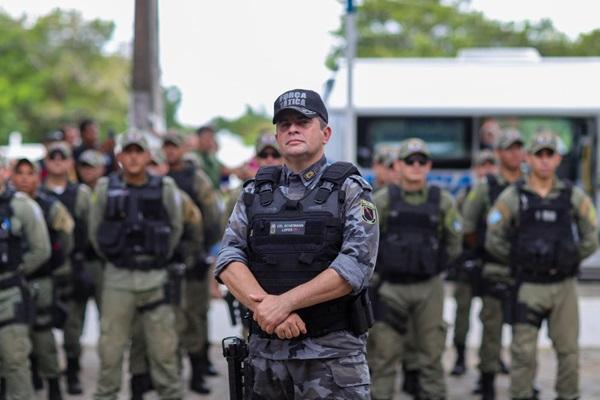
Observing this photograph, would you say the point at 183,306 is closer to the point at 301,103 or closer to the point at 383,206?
the point at 383,206

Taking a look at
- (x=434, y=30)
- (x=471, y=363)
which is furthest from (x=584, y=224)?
(x=434, y=30)

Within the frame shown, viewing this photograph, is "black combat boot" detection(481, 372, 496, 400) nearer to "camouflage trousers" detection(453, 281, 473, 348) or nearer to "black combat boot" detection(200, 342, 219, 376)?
"camouflage trousers" detection(453, 281, 473, 348)

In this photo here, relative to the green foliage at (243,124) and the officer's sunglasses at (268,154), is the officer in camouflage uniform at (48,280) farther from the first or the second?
the green foliage at (243,124)

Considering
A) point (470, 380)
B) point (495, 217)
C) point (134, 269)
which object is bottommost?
point (470, 380)

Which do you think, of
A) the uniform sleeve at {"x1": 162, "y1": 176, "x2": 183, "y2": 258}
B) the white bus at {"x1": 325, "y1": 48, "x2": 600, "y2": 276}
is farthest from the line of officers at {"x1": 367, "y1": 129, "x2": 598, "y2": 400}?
the white bus at {"x1": 325, "y1": 48, "x2": 600, "y2": 276}

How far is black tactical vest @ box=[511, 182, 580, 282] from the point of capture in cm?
657

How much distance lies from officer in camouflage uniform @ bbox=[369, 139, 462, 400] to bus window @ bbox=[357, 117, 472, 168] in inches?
291

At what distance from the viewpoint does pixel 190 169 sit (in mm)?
8141

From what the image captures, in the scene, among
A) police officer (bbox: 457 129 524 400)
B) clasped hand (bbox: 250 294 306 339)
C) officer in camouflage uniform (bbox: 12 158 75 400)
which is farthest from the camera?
police officer (bbox: 457 129 524 400)

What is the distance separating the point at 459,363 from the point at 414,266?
2.05m

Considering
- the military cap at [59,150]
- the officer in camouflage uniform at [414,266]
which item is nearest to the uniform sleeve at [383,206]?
the officer in camouflage uniform at [414,266]

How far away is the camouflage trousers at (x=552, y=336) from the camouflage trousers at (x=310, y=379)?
8.52 feet

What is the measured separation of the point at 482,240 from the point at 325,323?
154 inches

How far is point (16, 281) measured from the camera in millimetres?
6492
